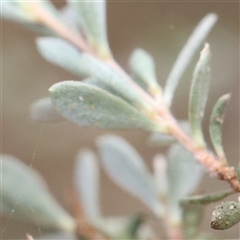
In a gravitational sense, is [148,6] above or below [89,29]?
above

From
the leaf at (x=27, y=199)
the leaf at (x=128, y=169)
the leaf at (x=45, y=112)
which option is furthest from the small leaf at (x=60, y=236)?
the leaf at (x=45, y=112)

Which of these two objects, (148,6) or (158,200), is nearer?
(158,200)

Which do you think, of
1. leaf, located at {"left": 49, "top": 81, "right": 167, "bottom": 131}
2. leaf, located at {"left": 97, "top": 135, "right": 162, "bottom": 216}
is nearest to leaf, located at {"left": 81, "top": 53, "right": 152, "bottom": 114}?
leaf, located at {"left": 49, "top": 81, "right": 167, "bottom": 131}

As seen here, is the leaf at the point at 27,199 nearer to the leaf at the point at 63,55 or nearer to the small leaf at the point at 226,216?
the leaf at the point at 63,55

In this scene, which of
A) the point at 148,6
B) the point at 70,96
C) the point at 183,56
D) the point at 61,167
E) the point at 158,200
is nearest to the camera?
the point at 70,96

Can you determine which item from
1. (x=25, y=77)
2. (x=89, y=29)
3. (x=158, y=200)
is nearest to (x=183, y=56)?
(x=89, y=29)

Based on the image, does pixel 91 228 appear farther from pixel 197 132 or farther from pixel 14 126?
pixel 14 126

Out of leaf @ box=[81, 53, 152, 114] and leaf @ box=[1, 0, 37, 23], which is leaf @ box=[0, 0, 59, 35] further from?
leaf @ box=[81, 53, 152, 114]

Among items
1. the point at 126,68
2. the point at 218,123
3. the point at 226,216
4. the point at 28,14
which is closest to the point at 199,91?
the point at 218,123
